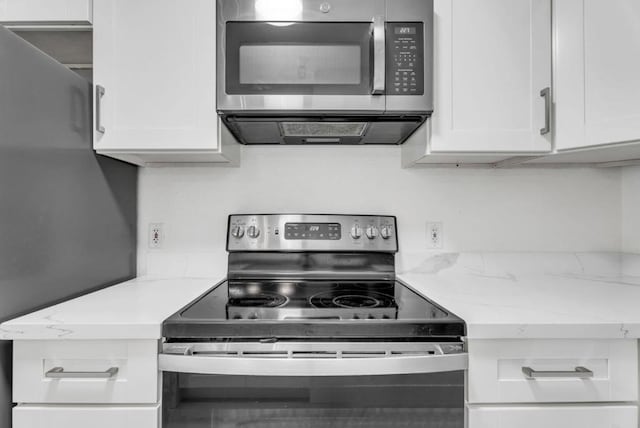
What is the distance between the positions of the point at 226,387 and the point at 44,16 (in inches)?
49.4

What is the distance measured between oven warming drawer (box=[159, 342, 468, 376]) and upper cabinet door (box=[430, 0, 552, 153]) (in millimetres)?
690

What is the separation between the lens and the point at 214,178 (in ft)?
5.00

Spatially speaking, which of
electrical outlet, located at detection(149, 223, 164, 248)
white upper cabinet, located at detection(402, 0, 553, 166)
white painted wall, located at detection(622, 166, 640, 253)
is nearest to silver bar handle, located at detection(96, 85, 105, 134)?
electrical outlet, located at detection(149, 223, 164, 248)

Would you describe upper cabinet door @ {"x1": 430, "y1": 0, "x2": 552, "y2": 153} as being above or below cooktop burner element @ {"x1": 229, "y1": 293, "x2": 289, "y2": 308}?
above

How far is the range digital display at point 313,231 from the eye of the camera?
1.46m

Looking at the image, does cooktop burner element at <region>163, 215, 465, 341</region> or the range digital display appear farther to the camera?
the range digital display

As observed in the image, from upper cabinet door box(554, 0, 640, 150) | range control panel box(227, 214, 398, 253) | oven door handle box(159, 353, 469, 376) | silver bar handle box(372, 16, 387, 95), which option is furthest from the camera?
range control panel box(227, 214, 398, 253)

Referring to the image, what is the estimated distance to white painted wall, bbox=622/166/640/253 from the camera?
146 cm

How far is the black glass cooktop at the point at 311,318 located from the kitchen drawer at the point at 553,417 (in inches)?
8.0

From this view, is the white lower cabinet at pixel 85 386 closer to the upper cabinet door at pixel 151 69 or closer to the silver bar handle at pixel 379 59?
the upper cabinet door at pixel 151 69

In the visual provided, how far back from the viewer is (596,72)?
3.50ft

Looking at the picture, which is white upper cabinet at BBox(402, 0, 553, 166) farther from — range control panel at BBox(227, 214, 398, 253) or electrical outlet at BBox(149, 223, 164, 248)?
electrical outlet at BBox(149, 223, 164, 248)

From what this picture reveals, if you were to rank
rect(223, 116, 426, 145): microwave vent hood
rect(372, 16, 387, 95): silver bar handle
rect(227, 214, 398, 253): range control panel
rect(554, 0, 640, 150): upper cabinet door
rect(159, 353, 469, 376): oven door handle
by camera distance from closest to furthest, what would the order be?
rect(159, 353, 469, 376): oven door handle < rect(554, 0, 640, 150): upper cabinet door < rect(372, 16, 387, 95): silver bar handle < rect(223, 116, 426, 145): microwave vent hood < rect(227, 214, 398, 253): range control panel

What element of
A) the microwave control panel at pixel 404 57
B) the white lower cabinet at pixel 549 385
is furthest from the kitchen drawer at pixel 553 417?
the microwave control panel at pixel 404 57
